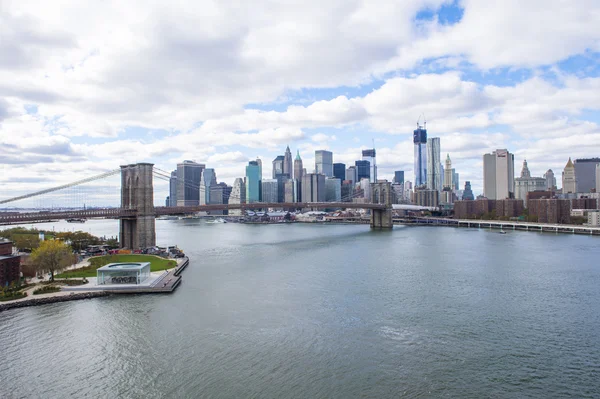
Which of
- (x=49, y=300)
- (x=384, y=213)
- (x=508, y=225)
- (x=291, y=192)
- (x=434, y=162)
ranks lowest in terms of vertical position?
(x=508, y=225)

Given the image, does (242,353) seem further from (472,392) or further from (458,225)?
(458,225)

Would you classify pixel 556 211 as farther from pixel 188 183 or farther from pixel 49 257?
pixel 188 183

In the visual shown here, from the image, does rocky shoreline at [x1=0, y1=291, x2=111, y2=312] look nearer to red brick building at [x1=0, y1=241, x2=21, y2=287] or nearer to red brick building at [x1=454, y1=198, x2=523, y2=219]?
red brick building at [x1=0, y1=241, x2=21, y2=287]

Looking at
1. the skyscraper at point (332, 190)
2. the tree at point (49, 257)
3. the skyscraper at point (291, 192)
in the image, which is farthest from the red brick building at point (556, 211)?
the skyscraper at point (332, 190)

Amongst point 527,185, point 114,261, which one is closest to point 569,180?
point 527,185

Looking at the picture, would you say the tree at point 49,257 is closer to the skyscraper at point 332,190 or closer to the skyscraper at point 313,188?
the skyscraper at point 313,188

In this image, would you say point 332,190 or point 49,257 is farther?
point 332,190

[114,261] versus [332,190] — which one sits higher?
[332,190]
